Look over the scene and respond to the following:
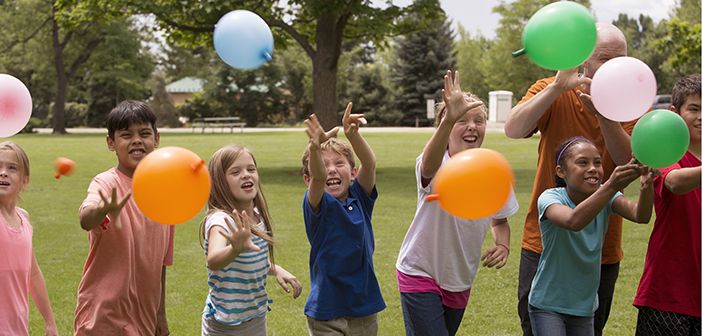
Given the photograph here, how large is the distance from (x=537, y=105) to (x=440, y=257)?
92 cm

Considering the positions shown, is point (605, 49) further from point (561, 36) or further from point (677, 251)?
point (677, 251)

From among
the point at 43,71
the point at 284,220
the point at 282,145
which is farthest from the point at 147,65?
the point at 284,220

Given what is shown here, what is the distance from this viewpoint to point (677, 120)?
129 inches

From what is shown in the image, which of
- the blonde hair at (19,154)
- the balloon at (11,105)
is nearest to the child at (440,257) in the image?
the blonde hair at (19,154)

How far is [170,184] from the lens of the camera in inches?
119

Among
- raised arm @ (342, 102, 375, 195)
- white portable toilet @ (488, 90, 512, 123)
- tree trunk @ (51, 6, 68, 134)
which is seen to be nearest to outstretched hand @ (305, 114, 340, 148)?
raised arm @ (342, 102, 375, 195)

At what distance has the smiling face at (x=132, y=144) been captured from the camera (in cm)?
365

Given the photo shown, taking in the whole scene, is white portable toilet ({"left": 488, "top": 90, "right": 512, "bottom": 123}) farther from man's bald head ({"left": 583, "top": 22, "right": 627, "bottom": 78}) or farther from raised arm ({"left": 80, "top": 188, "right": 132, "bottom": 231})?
raised arm ({"left": 80, "top": 188, "right": 132, "bottom": 231})

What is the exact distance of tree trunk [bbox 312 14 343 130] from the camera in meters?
Answer: 17.6

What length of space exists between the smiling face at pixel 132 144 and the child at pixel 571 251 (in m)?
1.97

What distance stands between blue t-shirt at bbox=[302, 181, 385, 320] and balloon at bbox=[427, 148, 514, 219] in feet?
2.58

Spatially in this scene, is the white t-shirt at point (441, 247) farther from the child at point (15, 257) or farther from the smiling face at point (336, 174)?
the child at point (15, 257)

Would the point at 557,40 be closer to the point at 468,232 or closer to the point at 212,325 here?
the point at 468,232

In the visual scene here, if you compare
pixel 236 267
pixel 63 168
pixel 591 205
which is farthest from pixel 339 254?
pixel 63 168
